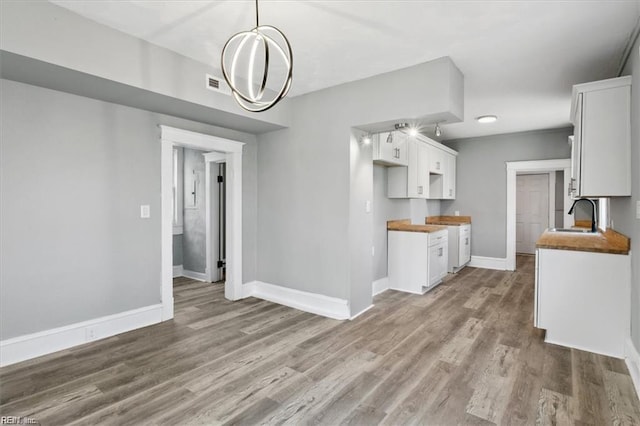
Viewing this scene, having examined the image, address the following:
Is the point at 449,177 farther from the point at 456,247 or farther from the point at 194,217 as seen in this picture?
the point at 194,217

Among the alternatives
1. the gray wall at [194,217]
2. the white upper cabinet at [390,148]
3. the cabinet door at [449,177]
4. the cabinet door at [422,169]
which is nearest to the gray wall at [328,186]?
the white upper cabinet at [390,148]

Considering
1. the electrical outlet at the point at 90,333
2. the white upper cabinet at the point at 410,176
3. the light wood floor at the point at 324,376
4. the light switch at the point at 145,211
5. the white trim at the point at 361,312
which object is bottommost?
the light wood floor at the point at 324,376

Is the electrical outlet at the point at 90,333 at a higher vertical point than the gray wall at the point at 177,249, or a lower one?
lower

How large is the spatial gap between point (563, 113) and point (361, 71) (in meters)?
3.50

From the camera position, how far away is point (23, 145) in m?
2.60

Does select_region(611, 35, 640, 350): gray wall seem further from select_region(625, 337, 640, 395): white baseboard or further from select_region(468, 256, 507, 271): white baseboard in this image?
select_region(468, 256, 507, 271): white baseboard

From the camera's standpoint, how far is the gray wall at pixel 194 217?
5.46m

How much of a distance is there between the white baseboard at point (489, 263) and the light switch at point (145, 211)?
596 cm

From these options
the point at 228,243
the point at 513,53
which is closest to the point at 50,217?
the point at 228,243

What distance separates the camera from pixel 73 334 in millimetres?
2863

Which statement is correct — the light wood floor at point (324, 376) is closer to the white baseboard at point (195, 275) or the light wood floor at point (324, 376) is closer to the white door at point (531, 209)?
the white baseboard at point (195, 275)

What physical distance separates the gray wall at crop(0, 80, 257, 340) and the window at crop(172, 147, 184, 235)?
90.5 inches

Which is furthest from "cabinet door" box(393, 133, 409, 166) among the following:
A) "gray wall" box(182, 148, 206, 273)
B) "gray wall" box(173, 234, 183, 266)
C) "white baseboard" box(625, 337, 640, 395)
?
"gray wall" box(173, 234, 183, 266)

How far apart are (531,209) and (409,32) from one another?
297 inches
